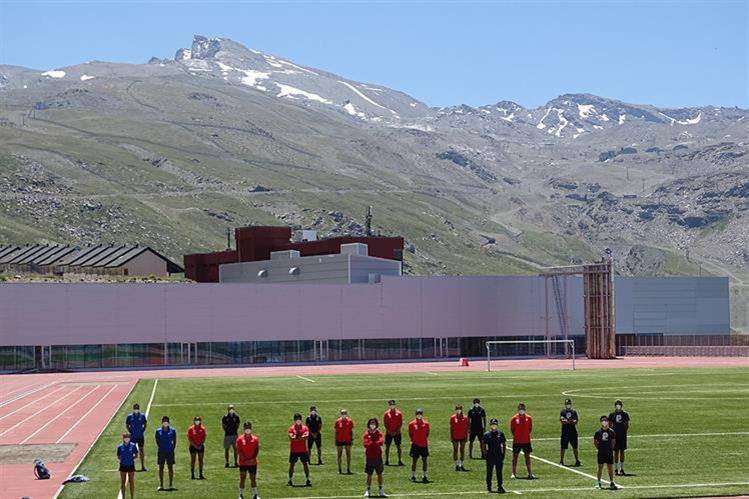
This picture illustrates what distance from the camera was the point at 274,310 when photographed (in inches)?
4879

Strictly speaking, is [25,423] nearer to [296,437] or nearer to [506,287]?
[296,437]

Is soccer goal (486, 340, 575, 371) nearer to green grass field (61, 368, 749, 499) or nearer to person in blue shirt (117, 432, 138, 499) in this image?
green grass field (61, 368, 749, 499)

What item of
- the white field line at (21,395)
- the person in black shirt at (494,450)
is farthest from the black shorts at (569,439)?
the white field line at (21,395)

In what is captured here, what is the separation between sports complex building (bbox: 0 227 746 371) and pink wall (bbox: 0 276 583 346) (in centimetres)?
11

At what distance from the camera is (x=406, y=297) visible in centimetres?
12975

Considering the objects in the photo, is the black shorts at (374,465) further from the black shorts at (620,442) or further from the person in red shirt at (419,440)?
the black shorts at (620,442)

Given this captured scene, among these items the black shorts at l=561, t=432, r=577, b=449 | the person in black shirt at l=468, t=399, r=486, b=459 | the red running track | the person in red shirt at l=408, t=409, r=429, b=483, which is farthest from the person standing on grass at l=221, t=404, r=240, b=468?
the black shorts at l=561, t=432, r=577, b=449

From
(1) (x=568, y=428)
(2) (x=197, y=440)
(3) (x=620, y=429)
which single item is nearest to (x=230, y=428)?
(2) (x=197, y=440)

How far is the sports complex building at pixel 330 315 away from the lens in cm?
11456

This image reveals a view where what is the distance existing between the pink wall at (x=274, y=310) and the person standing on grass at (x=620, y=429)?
8446cm

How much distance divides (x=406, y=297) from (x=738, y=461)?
89.8 metres

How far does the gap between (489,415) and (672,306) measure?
8987 cm

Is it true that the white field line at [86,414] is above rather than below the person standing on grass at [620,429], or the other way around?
below

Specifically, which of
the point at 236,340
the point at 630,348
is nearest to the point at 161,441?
the point at 236,340
